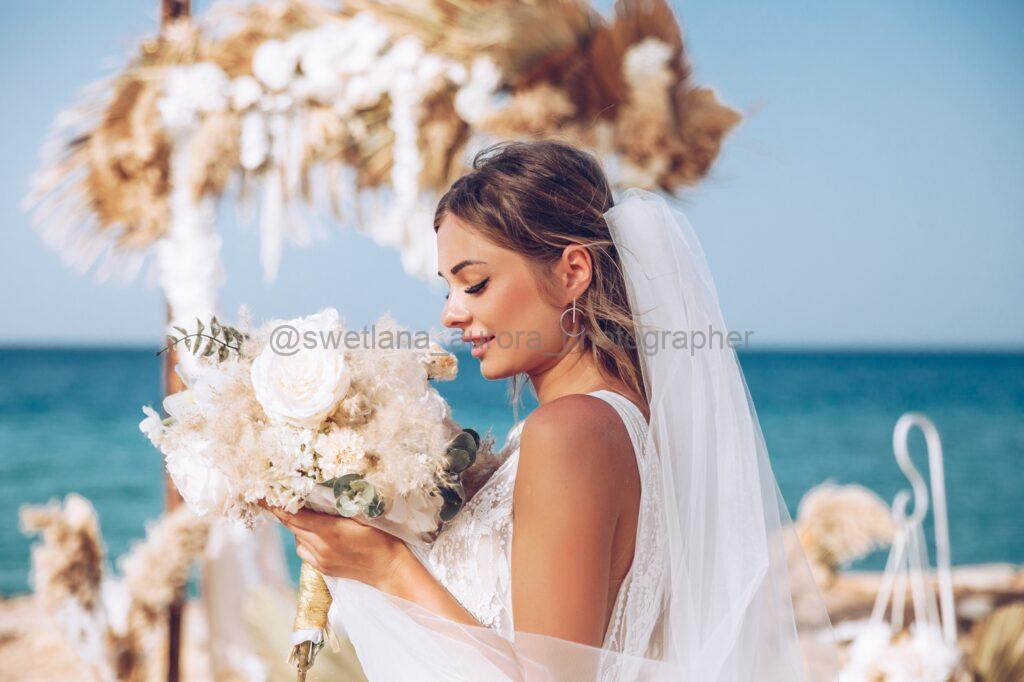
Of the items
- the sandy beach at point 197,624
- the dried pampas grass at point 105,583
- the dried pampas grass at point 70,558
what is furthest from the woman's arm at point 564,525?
the sandy beach at point 197,624

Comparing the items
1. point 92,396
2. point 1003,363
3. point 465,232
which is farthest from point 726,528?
point 1003,363

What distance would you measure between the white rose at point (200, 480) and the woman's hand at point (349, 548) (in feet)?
0.40

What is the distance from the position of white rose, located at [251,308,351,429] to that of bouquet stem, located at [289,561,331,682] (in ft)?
1.52

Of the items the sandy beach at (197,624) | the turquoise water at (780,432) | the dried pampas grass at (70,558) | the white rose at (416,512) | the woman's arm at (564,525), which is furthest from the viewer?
the turquoise water at (780,432)

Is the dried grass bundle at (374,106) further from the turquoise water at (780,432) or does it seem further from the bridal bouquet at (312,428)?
the turquoise water at (780,432)

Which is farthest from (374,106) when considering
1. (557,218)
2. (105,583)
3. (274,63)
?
(105,583)

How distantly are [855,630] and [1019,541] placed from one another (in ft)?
66.4

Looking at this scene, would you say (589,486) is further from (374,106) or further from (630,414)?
(374,106)

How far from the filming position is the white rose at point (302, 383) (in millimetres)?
1734

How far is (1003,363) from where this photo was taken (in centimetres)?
6350

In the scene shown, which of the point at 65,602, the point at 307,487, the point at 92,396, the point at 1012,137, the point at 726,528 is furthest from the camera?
the point at 1012,137

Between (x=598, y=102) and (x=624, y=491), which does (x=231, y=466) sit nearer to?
(x=624, y=491)

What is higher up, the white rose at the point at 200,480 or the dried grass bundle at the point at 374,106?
the dried grass bundle at the point at 374,106

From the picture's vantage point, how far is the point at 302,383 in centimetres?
174
